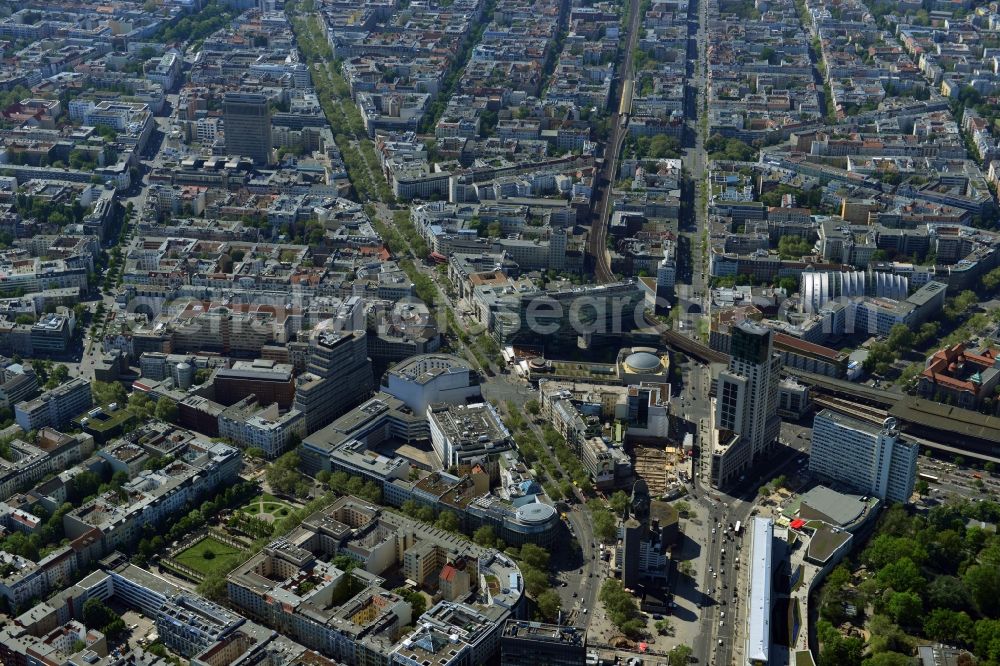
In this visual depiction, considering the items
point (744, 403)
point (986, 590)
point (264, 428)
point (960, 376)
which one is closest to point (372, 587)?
point (264, 428)

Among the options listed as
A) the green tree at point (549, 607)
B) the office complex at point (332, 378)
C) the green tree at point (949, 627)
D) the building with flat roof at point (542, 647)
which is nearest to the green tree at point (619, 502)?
the green tree at point (549, 607)

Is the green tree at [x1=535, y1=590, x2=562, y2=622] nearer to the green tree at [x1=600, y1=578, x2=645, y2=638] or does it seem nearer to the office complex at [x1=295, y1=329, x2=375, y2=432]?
the green tree at [x1=600, y1=578, x2=645, y2=638]

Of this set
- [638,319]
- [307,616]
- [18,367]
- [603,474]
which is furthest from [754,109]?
[307,616]

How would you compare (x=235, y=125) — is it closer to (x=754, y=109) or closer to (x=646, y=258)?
(x=646, y=258)

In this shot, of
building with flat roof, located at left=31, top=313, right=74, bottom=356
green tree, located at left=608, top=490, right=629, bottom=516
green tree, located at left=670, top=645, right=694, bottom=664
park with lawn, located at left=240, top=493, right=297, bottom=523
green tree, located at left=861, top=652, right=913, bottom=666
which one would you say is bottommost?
green tree, located at left=861, top=652, right=913, bottom=666

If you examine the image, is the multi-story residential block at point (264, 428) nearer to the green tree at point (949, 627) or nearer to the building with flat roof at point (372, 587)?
the building with flat roof at point (372, 587)

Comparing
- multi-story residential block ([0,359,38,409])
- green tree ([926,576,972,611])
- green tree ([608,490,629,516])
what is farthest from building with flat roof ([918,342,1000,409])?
multi-story residential block ([0,359,38,409])

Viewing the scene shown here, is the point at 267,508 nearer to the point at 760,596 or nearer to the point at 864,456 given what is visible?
the point at 760,596
